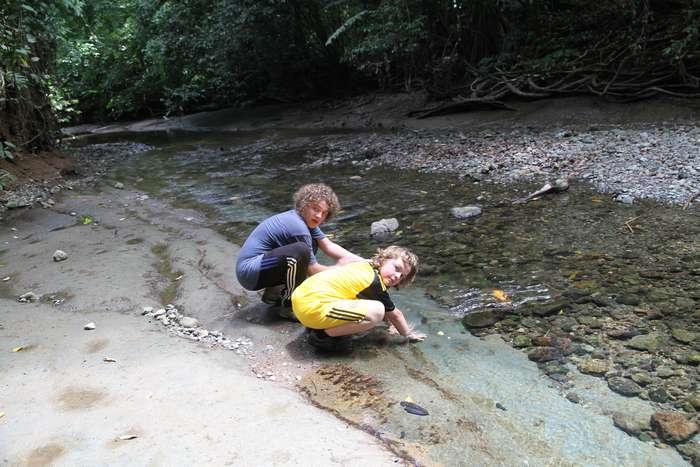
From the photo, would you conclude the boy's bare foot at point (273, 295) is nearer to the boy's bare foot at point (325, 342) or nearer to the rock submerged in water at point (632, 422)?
the boy's bare foot at point (325, 342)

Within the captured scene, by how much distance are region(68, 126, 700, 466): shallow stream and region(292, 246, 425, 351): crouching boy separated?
19 centimetres

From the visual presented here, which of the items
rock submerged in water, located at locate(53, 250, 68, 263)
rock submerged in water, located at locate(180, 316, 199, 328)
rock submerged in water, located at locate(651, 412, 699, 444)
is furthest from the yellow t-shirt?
rock submerged in water, located at locate(53, 250, 68, 263)

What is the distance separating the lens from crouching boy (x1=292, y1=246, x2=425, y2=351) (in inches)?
135

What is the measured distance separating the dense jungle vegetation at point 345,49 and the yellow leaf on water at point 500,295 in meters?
6.55

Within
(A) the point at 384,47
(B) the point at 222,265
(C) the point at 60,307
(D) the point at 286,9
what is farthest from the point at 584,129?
(D) the point at 286,9

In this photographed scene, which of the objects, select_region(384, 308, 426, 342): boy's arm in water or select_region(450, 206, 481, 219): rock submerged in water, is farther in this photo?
select_region(450, 206, 481, 219): rock submerged in water

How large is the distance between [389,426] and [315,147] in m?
10.5

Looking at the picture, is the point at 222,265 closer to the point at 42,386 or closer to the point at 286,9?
the point at 42,386

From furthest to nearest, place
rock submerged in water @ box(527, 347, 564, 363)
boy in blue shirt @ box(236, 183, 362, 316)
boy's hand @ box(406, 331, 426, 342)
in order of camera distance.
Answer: boy in blue shirt @ box(236, 183, 362, 316)
boy's hand @ box(406, 331, 426, 342)
rock submerged in water @ box(527, 347, 564, 363)

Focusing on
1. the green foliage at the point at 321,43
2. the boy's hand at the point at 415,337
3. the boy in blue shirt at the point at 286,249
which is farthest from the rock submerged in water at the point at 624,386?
the green foliage at the point at 321,43

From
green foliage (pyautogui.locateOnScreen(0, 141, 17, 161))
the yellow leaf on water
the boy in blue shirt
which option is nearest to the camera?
the boy in blue shirt

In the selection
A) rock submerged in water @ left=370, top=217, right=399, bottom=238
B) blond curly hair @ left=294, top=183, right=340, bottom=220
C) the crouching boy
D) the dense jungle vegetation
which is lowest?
rock submerged in water @ left=370, top=217, right=399, bottom=238

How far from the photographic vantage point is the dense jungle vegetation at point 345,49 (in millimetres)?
9938

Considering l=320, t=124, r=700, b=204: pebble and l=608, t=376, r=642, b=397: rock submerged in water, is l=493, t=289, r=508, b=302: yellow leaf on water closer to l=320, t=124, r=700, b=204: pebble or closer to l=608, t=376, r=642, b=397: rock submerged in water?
l=608, t=376, r=642, b=397: rock submerged in water
